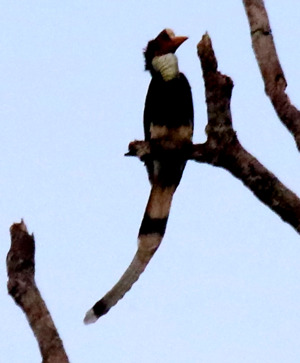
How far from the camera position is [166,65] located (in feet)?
17.3

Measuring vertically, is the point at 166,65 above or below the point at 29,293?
above

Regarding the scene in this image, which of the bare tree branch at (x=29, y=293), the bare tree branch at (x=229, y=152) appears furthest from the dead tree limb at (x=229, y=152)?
the bare tree branch at (x=29, y=293)

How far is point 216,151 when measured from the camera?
4.16 metres

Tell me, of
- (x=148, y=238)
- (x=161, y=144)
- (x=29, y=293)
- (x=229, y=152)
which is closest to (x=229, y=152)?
(x=229, y=152)

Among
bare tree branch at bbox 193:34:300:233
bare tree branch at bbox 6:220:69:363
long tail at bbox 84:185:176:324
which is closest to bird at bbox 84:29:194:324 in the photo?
long tail at bbox 84:185:176:324

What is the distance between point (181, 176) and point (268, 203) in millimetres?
746

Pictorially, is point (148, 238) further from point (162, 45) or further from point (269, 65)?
point (162, 45)

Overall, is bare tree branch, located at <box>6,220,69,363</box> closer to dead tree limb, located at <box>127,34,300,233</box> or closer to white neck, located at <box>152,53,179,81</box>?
dead tree limb, located at <box>127,34,300,233</box>

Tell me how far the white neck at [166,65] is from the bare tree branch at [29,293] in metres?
1.51

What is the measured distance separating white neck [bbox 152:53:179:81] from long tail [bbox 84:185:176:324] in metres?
0.71

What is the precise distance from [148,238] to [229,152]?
2.55 ft

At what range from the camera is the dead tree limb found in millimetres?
4023

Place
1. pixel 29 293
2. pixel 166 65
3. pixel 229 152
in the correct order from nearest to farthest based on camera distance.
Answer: pixel 29 293, pixel 229 152, pixel 166 65

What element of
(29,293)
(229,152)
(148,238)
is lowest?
(29,293)
